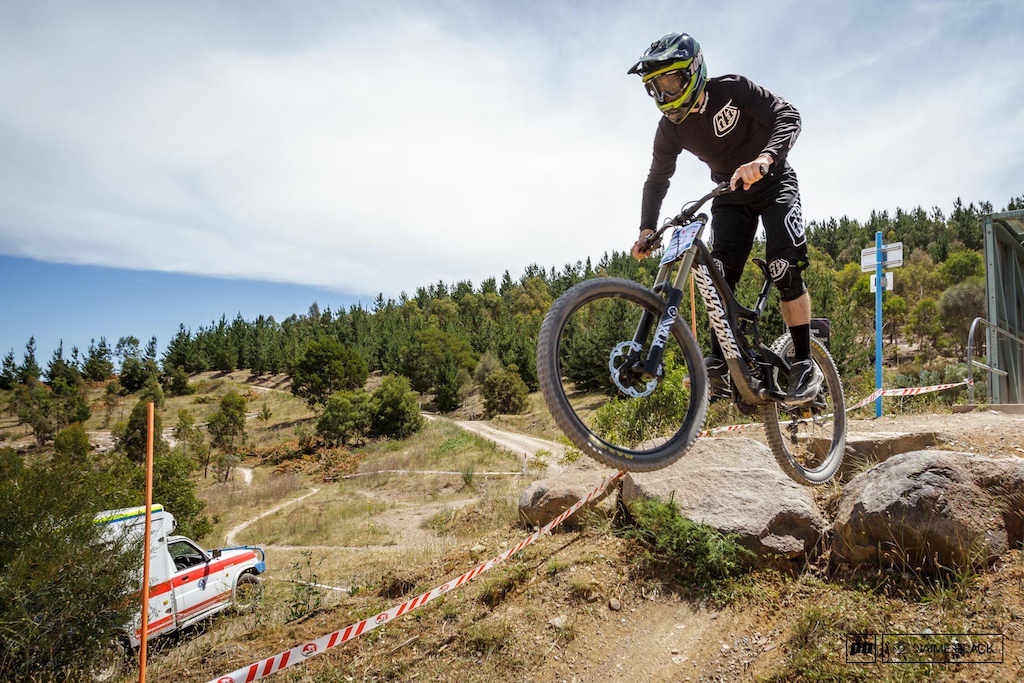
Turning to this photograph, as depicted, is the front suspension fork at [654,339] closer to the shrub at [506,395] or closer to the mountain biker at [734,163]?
the mountain biker at [734,163]

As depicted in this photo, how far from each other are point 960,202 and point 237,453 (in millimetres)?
114849

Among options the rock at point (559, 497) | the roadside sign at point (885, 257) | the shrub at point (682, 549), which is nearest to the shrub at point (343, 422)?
the rock at point (559, 497)

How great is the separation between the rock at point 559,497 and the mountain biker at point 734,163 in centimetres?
480

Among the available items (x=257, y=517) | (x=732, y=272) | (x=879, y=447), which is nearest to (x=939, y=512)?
(x=879, y=447)

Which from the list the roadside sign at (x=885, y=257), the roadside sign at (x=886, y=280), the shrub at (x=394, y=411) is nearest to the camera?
the roadside sign at (x=886, y=280)

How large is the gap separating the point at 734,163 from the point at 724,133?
0.29 metres

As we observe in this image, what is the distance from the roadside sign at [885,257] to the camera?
426 inches

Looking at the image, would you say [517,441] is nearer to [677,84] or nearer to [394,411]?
[394,411]

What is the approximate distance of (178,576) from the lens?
11.8m

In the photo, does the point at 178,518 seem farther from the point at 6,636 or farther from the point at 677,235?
the point at 677,235

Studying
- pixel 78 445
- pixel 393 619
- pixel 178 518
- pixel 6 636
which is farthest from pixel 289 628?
pixel 78 445

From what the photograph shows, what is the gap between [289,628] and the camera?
27.0 feet

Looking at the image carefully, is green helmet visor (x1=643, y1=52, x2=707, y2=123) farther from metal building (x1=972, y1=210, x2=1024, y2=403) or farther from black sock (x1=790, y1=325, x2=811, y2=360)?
metal building (x1=972, y1=210, x2=1024, y2=403)

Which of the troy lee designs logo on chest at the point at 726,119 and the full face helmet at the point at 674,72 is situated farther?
the troy lee designs logo on chest at the point at 726,119
